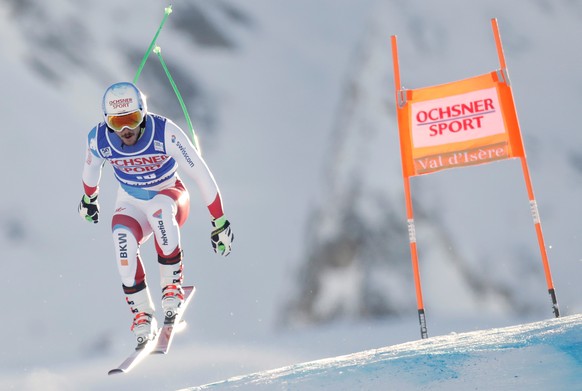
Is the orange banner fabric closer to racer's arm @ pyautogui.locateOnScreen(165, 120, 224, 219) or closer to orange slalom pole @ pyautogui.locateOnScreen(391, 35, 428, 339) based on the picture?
orange slalom pole @ pyautogui.locateOnScreen(391, 35, 428, 339)

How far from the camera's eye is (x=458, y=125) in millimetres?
8484

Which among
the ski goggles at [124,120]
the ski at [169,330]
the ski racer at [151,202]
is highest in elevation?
the ski goggles at [124,120]

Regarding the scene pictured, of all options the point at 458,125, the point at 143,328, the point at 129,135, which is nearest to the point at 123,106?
the point at 129,135

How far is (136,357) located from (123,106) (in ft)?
6.75

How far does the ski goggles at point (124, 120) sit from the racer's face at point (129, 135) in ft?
0.34

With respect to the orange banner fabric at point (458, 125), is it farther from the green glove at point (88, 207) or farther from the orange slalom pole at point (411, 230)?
the green glove at point (88, 207)

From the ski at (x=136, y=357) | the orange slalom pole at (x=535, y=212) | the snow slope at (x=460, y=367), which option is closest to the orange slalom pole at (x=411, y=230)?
the orange slalom pole at (x=535, y=212)

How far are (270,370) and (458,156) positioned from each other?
369 cm

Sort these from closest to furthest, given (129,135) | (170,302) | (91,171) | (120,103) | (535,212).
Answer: (120,103), (129,135), (170,302), (91,171), (535,212)

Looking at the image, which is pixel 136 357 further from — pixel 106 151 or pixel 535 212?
pixel 535 212

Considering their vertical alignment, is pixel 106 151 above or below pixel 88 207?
above

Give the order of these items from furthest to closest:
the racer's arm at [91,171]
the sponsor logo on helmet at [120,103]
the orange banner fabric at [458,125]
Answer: the orange banner fabric at [458,125], the racer's arm at [91,171], the sponsor logo on helmet at [120,103]

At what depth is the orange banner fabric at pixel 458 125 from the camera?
27.3 ft

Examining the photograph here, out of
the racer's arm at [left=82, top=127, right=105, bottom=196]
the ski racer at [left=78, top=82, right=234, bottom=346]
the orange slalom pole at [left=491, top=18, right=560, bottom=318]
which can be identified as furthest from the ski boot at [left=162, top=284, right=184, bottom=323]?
the orange slalom pole at [left=491, top=18, right=560, bottom=318]
